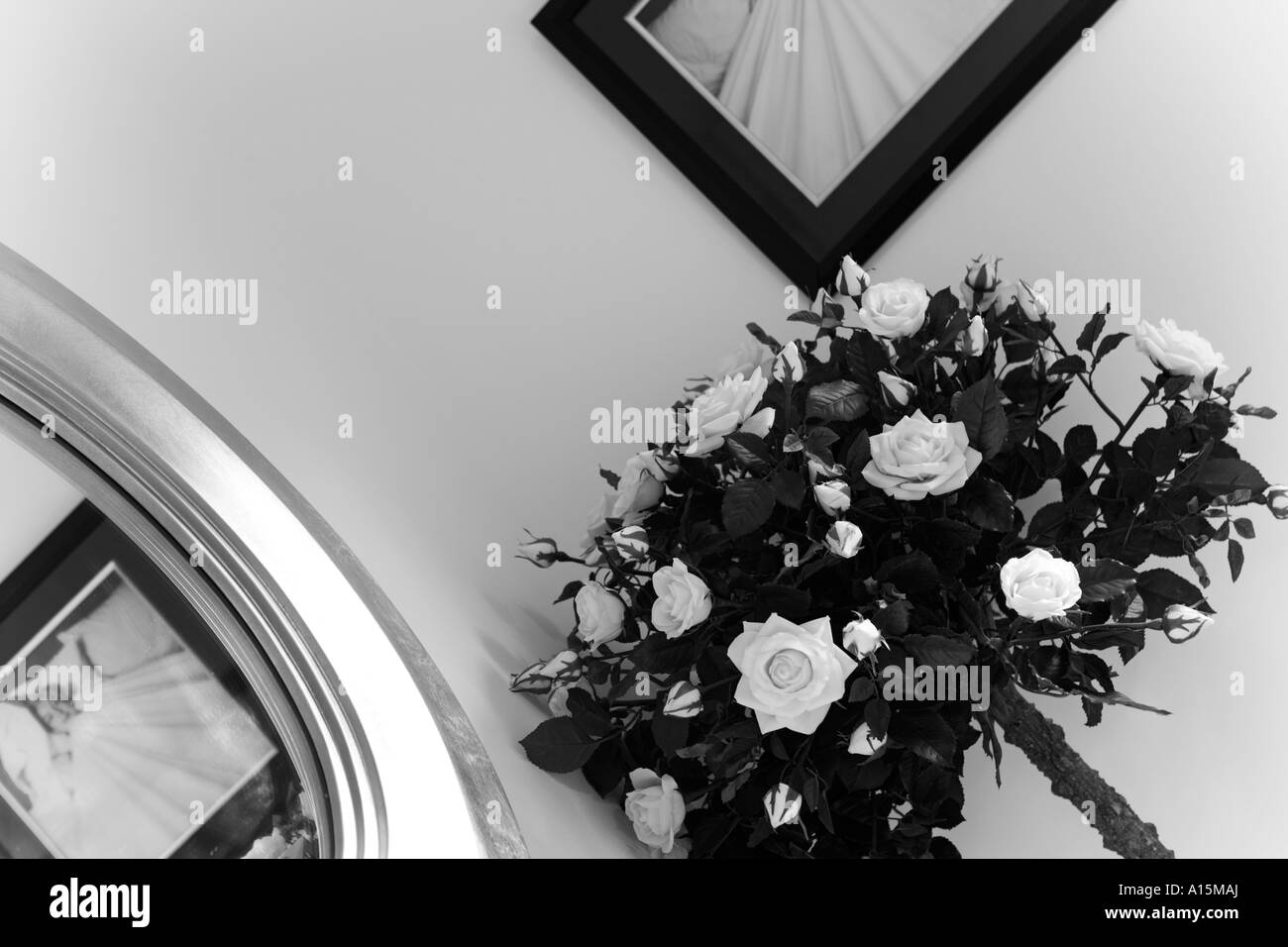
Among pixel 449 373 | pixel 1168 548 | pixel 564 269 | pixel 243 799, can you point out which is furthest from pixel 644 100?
pixel 243 799

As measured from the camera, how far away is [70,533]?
1057mm

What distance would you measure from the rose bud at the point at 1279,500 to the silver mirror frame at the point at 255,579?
91 centimetres

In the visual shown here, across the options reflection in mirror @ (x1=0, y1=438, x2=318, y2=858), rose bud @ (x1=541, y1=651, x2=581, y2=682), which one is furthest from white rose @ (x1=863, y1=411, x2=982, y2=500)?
reflection in mirror @ (x1=0, y1=438, x2=318, y2=858)

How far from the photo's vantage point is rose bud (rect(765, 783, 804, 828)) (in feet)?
3.43

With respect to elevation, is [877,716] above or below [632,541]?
below

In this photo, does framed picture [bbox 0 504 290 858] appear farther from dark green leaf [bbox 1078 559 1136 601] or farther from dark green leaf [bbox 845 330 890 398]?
dark green leaf [bbox 1078 559 1136 601]

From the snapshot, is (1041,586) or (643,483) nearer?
(1041,586)

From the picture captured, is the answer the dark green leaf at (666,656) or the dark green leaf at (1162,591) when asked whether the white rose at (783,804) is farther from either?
the dark green leaf at (1162,591)

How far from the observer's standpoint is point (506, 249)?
5.15 ft

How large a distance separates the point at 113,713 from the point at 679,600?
1.95 feet

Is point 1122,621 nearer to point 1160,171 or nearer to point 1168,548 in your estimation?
point 1168,548

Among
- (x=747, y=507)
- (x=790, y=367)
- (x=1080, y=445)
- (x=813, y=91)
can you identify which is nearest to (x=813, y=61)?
(x=813, y=91)

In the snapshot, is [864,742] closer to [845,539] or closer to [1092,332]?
[845,539]

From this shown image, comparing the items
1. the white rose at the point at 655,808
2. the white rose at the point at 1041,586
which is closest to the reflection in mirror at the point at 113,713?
the white rose at the point at 655,808
